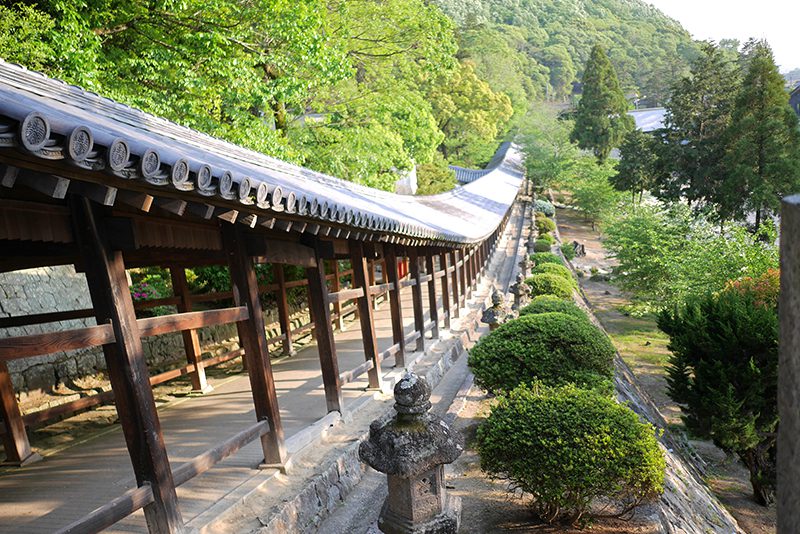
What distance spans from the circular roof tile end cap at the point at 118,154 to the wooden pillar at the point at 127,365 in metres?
1.30

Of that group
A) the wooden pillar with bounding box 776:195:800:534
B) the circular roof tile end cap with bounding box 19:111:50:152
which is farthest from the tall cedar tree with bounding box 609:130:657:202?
the circular roof tile end cap with bounding box 19:111:50:152

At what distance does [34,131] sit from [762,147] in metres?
28.5

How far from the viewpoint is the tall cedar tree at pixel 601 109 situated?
4750cm

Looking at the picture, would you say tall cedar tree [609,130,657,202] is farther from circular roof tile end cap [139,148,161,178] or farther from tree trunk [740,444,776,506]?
circular roof tile end cap [139,148,161,178]

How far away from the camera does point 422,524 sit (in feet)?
13.0

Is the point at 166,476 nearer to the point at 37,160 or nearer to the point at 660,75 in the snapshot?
the point at 37,160

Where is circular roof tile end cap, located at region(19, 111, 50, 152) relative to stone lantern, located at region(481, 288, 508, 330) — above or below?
above

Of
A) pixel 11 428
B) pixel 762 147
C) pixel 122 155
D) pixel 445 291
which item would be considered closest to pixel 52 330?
pixel 11 428

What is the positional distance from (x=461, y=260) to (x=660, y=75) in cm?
8732

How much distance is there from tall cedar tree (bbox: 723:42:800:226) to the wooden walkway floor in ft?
72.8

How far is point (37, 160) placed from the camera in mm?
2305

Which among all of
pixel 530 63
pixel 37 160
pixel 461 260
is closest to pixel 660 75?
pixel 530 63

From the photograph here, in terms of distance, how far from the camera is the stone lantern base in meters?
3.95

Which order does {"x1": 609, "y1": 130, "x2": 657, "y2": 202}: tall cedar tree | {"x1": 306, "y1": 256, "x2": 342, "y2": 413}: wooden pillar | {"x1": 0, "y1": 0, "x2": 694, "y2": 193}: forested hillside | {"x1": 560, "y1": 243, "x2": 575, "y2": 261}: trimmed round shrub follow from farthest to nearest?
{"x1": 609, "y1": 130, "x2": 657, "y2": 202}: tall cedar tree → {"x1": 560, "y1": 243, "x2": 575, "y2": 261}: trimmed round shrub → {"x1": 0, "y1": 0, "x2": 694, "y2": 193}: forested hillside → {"x1": 306, "y1": 256, "x2": 342, "y2": 413}: wooden pillar
